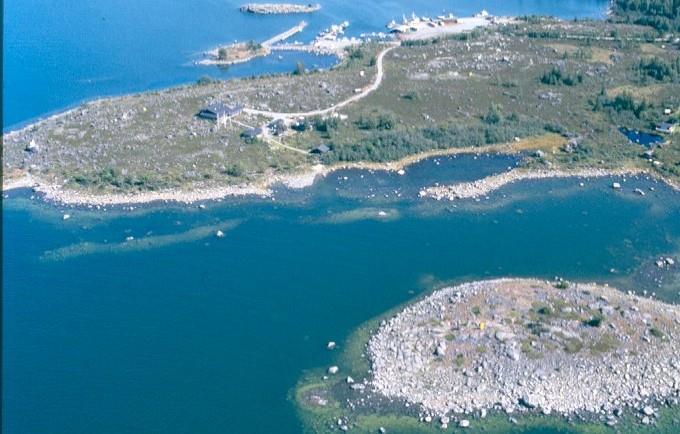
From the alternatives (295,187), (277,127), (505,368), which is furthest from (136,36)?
(505,368)

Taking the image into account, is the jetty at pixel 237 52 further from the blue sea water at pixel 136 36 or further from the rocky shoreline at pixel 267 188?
the rocky shoreline at pixel 267 188

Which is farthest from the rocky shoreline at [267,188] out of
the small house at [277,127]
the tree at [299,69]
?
the tree at [299,69]

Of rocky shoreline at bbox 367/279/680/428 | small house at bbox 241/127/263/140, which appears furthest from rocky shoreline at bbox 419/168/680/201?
small house at bbox 241/127/263/140

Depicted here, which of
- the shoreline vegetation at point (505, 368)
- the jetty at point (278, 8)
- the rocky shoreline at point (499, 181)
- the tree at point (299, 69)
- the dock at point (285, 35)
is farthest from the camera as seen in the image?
the jetty at point (278, 8)

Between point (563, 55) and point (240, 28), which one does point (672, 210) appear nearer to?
point (563, 55)

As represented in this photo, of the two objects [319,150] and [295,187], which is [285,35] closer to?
[319,150]

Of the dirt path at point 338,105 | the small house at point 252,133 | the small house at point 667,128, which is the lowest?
the small house at point 667,128

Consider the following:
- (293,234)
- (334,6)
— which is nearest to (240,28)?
(334,6)
